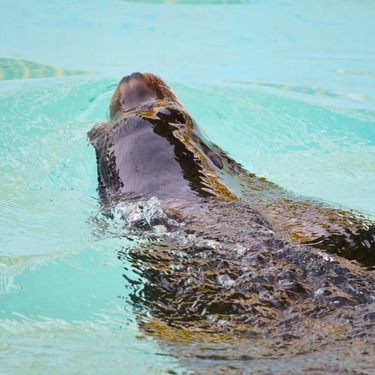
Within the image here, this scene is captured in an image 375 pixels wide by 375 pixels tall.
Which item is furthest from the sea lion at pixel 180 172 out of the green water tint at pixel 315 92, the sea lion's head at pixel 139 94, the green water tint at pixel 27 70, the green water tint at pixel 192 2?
the green water tint at pixel 192 2

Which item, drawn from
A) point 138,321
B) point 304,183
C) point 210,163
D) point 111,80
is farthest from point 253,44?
point 138,321

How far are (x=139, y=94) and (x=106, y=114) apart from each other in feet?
5.81

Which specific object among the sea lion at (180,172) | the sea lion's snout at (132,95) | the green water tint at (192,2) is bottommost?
the sea lion at (180,172)

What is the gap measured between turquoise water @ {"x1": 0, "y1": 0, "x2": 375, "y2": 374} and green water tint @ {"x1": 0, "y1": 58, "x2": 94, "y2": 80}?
72 millimetres

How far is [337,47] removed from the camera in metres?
10.6

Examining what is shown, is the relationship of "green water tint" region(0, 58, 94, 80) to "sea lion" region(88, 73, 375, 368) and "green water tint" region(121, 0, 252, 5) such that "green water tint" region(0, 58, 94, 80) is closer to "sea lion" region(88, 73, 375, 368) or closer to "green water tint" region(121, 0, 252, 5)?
"green water tint" region(121, 0, 252, 5)

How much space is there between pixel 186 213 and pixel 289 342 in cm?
128

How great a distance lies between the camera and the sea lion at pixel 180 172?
11.9 ft

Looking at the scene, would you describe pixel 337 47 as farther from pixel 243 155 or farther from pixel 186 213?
pixel 186 213

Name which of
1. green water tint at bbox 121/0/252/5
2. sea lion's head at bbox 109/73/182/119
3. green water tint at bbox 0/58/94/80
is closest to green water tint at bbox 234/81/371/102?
green water tint at bbox 0/58/94/80

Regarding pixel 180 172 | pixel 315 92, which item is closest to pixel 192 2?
pixel 315 92

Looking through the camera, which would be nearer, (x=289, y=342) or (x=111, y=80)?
(x=289, y=342)

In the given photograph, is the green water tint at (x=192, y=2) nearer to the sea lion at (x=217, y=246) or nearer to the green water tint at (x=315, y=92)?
the green water tint at (x=315, y=92)

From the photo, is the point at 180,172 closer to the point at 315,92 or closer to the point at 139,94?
the point at 139,94
